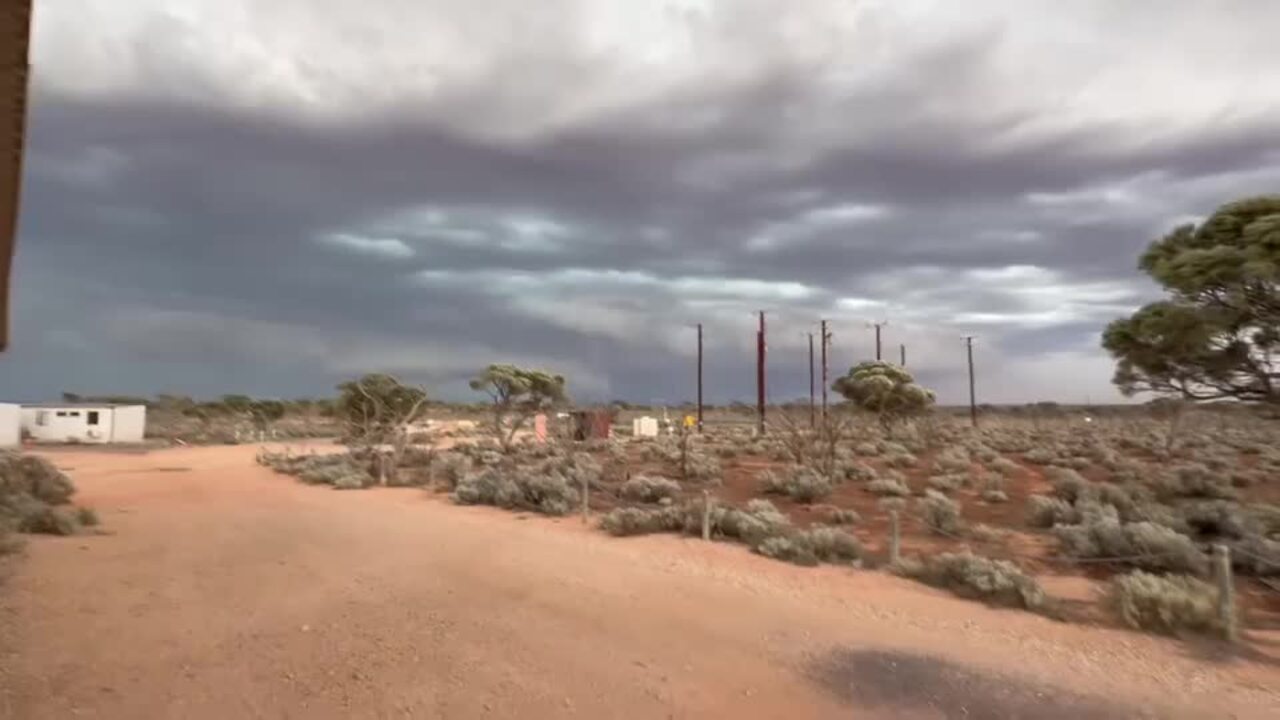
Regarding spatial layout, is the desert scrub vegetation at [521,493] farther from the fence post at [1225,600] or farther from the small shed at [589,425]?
the small shed at [589,425]

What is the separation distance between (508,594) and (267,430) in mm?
63666

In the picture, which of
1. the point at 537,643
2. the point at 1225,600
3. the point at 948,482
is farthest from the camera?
the point at 948,482

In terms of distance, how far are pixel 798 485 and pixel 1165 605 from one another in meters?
11.6

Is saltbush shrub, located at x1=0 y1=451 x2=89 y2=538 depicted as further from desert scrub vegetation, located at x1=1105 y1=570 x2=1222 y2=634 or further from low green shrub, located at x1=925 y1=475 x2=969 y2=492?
low green shrub, located at x1=925 y1=475 x2=969 y2=492

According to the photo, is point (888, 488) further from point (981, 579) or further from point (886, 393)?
point (886, 393)

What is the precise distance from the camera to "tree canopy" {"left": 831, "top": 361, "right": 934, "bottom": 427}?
147 ft

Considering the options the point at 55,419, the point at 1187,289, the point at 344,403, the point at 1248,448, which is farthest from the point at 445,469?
the point at 55,419

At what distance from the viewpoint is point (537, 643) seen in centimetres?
889

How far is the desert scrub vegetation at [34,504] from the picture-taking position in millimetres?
15648

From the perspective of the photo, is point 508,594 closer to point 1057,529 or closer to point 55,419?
point 1057,529

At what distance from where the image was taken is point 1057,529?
580 inches

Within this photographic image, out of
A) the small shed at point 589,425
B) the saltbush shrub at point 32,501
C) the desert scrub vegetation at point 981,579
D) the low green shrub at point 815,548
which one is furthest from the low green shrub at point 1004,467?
the small shed at point 589,425

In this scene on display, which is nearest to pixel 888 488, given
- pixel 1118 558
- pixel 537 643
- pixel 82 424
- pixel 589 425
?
pixel 1118 558

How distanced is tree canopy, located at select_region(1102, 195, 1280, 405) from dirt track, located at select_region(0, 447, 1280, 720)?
129 inches
